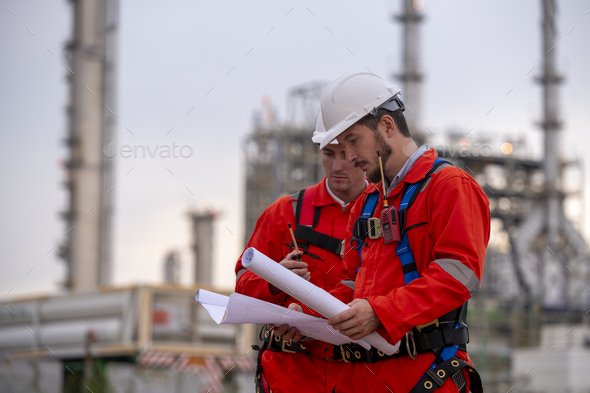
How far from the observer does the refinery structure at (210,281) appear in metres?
14.6

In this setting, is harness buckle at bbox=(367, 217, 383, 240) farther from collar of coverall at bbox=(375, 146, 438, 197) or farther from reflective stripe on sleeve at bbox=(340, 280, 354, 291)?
reflective stripe on sleeve at bbox=(340, 280, 354, 291)

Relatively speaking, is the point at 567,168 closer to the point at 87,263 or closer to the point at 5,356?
the point at 87,263

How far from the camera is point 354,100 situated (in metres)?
A: 3.42

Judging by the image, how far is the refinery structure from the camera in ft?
47.9

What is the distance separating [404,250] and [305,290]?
1.53 ft

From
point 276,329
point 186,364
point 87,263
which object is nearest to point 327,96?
point 276,329

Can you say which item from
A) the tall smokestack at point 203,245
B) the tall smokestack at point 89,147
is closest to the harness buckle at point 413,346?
the tall smokestack at point 89,147

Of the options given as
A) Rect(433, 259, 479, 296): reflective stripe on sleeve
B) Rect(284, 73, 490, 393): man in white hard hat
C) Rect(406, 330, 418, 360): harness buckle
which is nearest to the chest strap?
Rect(284, 73, 490, 393): man in white hard hat

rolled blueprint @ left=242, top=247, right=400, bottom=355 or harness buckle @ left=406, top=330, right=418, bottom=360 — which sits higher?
rolled blueprint @ left=242, top=247, right=400, bottom=355

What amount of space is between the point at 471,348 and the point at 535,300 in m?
5.23

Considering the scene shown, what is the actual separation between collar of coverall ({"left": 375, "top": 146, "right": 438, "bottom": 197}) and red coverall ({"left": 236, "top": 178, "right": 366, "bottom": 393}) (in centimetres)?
107

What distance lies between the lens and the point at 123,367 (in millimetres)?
15891

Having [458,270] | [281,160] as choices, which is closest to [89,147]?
[281,160]

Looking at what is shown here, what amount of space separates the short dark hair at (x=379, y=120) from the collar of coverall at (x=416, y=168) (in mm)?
128
